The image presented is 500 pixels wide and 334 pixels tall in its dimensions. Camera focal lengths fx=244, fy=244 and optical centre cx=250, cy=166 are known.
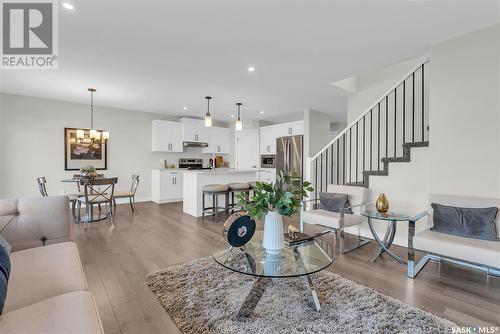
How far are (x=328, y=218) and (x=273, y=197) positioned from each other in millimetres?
1603

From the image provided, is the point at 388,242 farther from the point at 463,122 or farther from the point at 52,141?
the point at 52,141

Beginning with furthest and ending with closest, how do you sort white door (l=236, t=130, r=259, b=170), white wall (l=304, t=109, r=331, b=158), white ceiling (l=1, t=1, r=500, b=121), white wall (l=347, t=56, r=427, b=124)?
1. white door (l=236, t=130, r=259, b=170)
2. white wall (l=304, t=109, r=331, b=158)
3. white wall (l=347, t=56, r=427, b=124)
4. white ceiling (l=1, t=1, r=500, b=121)

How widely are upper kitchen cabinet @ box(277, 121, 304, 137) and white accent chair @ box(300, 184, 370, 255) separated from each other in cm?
305

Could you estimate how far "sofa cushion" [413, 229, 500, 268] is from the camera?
6.68ft

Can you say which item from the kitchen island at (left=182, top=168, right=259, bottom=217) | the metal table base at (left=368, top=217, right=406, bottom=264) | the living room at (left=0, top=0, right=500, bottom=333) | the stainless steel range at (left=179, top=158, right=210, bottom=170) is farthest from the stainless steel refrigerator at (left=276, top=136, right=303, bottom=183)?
the metal table base at (left=368, top=217, right=406, bottom=264)

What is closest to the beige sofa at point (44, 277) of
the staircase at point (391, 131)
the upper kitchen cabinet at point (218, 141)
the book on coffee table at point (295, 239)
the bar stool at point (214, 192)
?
the book on coffee table at point (295, 239)

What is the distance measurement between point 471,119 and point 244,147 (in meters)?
6.02

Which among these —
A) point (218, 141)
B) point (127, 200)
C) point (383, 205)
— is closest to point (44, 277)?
point (383, 205)

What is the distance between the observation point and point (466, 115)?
8.88 feet

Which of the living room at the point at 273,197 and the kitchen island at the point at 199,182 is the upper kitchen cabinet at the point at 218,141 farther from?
the living room at the point at 273,197

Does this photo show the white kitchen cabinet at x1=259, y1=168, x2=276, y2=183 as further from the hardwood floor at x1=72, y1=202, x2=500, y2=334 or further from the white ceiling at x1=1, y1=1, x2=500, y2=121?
the hardwood floor at x1=72, y1=202, x2=500, y2=334

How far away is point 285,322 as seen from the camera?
173cm

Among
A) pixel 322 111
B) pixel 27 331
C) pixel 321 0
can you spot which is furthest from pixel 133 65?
pixel 322 111

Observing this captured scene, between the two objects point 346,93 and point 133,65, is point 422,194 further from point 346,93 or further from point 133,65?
point 133,65
